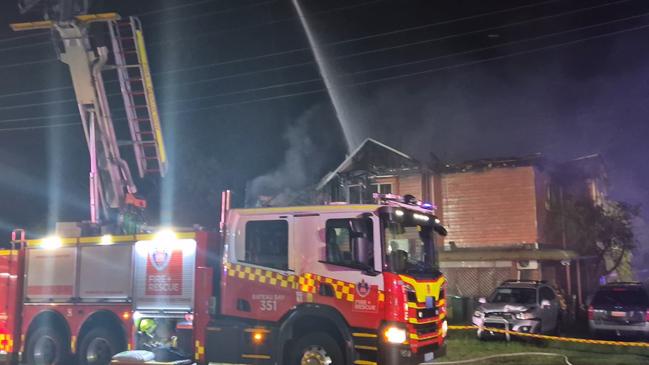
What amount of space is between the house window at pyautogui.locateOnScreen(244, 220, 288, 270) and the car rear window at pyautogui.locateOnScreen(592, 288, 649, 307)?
995 centimetres

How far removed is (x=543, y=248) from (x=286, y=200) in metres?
12.5

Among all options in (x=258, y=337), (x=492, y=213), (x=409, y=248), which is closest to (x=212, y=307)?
(x=258, y=337)

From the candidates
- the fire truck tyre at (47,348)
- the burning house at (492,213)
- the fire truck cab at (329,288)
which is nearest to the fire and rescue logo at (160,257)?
the fire truck cab at (329,288)

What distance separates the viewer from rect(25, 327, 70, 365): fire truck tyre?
32.1 feet

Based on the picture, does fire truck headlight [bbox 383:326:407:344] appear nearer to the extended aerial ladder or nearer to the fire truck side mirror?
the fire truck side mirror

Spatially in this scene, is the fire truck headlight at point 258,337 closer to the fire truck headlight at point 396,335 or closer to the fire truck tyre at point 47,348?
the fire truck headlight at point 396,335

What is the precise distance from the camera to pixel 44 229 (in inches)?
909

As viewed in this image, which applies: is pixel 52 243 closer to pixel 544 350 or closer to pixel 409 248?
pixel 409 248

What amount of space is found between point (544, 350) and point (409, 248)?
6.06 meters

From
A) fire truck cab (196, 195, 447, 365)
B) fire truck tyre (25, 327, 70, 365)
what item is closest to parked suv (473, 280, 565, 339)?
fire truck cab (196, 195, 447, 365)

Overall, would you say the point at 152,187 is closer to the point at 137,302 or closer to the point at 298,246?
the point at 137,302

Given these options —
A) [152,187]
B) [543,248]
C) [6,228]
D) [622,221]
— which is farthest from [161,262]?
[622,221]

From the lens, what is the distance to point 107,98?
35.4 ft

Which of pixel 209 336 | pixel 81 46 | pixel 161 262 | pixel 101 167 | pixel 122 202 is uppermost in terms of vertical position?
pixel 81 46
